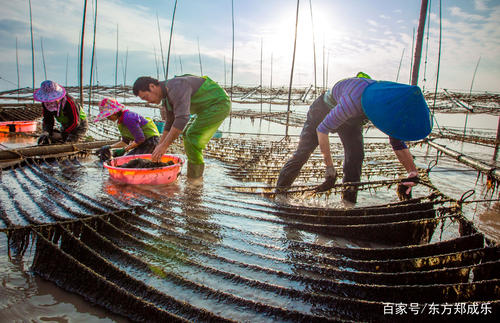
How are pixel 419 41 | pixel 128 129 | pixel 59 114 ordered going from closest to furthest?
1. pixel 128 129
2. pixel 59 114
3. pixel 419 41

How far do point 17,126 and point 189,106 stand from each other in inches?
327

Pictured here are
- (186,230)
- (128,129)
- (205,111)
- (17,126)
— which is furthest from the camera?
(17,126)

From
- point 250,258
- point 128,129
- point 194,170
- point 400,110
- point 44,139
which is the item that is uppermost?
point 400,110

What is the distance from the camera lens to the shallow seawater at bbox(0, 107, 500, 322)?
134 cm

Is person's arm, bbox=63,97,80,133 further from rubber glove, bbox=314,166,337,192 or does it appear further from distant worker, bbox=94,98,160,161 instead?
rubber glove, bbox=314,166,337,192

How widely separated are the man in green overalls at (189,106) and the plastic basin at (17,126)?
7448 mm

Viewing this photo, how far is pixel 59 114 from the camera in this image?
473 centimetres

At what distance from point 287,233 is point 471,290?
4.05 ft

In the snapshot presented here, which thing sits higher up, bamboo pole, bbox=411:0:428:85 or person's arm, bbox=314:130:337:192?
bamboo pole, bbox=411:0:428:85

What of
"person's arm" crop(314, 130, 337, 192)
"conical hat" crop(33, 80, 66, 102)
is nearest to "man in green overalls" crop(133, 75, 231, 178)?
"person's arm" crop(314, 130, 337, 192)

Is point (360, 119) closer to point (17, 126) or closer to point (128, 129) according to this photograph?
point (128, 129)

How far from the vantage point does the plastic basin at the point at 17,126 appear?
795 cm

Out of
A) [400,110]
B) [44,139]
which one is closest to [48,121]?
[44,139]

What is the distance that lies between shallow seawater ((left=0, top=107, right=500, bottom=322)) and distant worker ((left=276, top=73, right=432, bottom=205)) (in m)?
0.59
